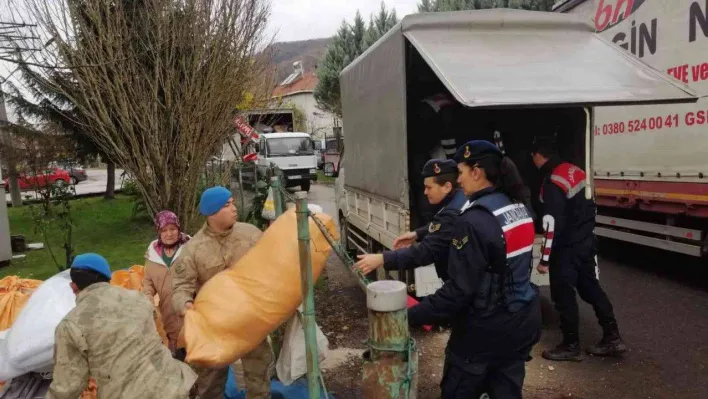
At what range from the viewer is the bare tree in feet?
20.3

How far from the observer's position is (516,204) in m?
2.57

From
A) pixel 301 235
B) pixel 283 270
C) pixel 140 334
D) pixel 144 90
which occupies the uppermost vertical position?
pixel 144 90

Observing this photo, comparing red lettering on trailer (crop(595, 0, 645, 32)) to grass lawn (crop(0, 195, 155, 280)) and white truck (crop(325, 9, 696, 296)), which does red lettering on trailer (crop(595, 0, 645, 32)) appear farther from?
grass lawn (crop(0, 195, 155, 280))

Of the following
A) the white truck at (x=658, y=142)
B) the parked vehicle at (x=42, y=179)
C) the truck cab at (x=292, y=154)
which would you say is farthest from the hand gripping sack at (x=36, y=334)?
the truck cab at (x=292, y=154)

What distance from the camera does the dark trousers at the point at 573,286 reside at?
446 cm

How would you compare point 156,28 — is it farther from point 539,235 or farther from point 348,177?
point 539,235

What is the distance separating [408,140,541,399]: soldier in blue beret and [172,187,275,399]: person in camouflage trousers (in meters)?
1.33

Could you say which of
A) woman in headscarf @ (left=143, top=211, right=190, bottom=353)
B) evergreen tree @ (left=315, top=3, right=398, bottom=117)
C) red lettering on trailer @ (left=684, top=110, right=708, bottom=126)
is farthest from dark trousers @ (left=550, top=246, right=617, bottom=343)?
evergreen tree @ (left=315, top=3, right=398, bottom=117)

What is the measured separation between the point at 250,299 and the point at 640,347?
3609 millimetres

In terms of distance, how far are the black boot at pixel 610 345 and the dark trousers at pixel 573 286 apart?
0.04 meters

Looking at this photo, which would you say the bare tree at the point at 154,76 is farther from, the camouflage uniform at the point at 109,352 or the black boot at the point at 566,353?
the black boot at the point at 566,353

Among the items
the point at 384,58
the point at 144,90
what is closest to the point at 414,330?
the point at 384,58

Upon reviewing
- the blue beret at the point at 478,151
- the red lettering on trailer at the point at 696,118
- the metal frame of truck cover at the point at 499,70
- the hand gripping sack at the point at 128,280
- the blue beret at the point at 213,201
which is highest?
the metal frame of truck cover at the point at 499,70

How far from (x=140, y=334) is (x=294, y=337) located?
0.96m
